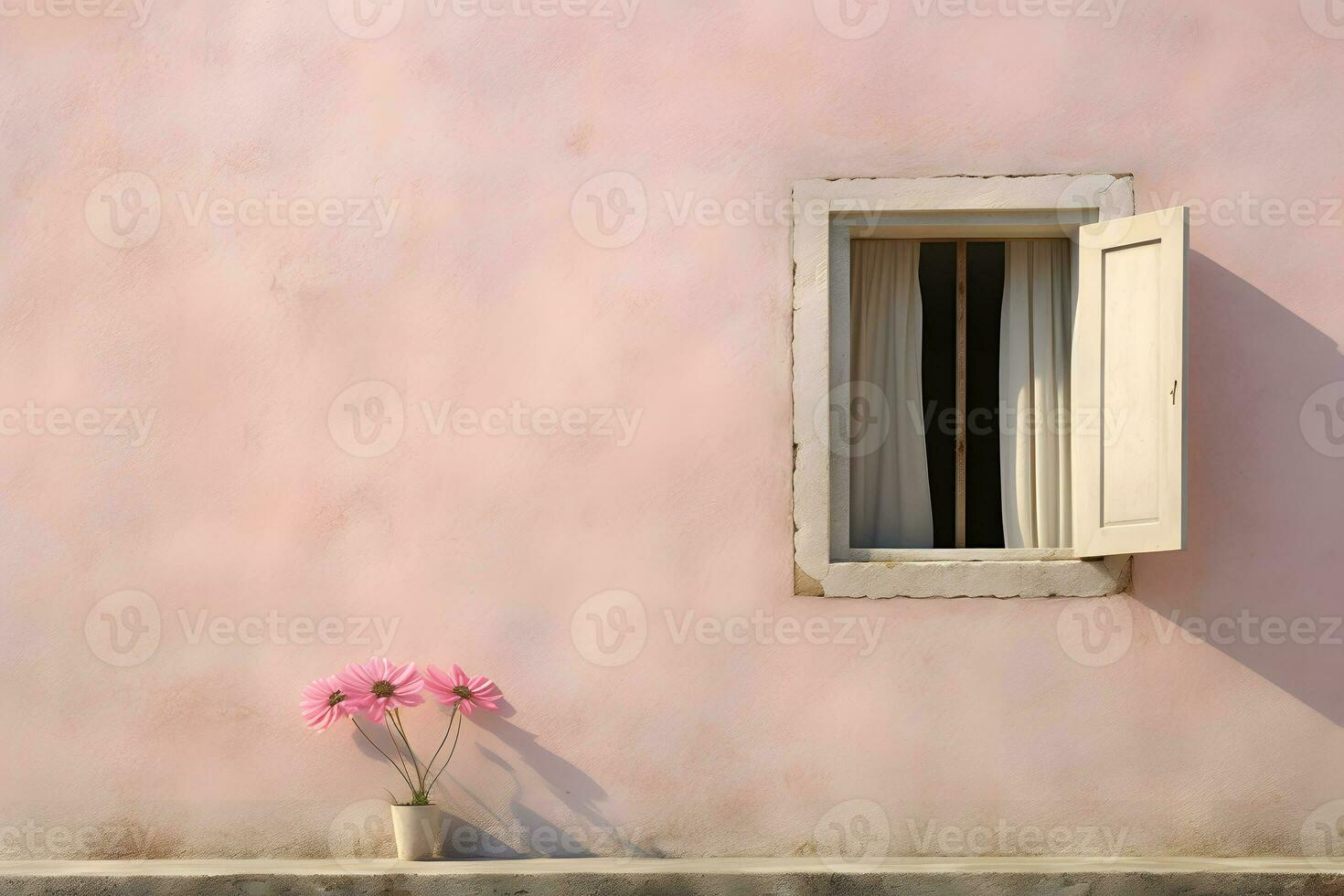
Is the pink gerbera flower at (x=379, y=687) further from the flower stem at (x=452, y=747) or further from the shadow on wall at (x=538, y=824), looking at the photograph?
the shadow on wall at (x=538, y=824)

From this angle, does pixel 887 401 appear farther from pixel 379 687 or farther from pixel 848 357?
pixel 379 687

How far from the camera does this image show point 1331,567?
4883mm

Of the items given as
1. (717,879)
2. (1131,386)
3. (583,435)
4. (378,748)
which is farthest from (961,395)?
(378,748)

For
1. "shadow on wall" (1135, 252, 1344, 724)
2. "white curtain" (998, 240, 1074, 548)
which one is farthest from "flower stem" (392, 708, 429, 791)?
"shadow on wall" (1135, 252, 1344, 724)

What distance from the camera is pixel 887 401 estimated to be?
5.14 metres

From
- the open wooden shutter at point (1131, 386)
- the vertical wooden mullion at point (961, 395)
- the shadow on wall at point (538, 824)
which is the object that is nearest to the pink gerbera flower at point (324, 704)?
the shadow on wall at point (538, 824)

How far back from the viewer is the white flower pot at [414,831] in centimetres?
477

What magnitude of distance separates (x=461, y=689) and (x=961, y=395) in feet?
7.43

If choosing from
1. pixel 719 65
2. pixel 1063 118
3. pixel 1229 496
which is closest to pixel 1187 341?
pixel 1229 496

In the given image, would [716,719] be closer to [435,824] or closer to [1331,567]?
[435,824]

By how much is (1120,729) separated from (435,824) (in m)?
2.60

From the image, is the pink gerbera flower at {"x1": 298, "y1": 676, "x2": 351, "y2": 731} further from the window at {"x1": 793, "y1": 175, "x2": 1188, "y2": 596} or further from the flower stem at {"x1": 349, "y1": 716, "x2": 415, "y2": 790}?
the window at {"x1": 793, "y1": 175, "x2": 1188, "y2": 596}

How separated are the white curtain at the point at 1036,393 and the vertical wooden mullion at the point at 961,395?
0.15m

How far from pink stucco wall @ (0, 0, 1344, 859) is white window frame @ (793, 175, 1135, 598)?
8 cm
